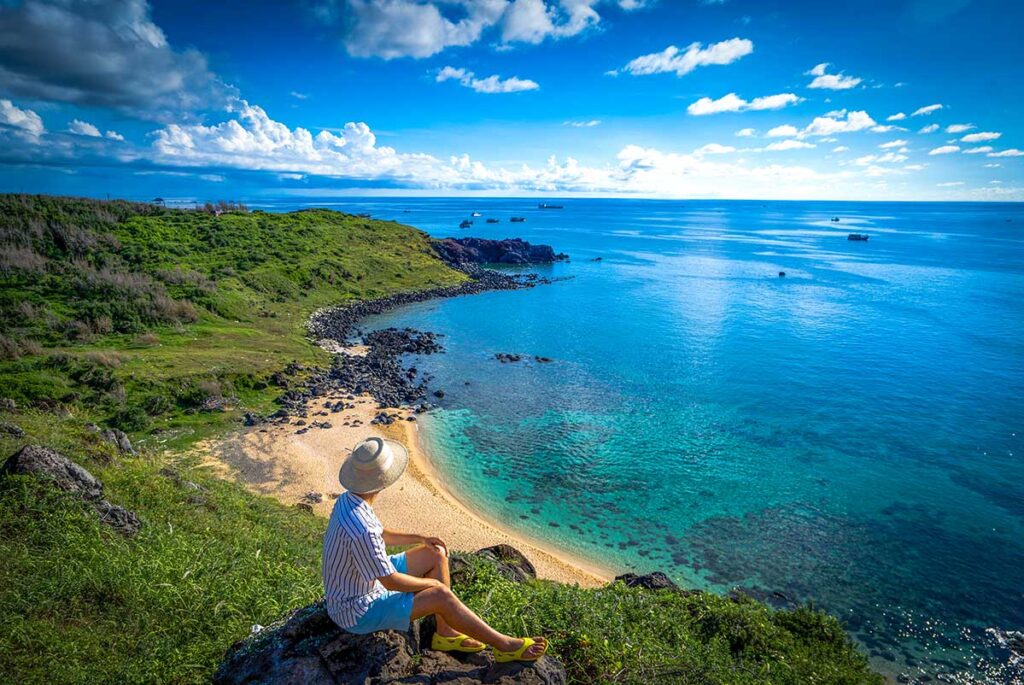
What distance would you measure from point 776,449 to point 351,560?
31.7 metres

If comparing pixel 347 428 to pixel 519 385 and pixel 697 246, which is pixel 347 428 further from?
pixel 697 246

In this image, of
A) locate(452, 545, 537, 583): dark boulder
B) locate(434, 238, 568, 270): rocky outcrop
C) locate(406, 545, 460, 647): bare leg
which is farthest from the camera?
locate(434, 238, 568, 270): rocky outcrop

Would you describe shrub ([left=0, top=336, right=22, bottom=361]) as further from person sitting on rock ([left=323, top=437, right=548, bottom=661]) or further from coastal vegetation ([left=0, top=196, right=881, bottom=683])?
person sitting on rock ([left=323, top=437, right=548, bottom=661])

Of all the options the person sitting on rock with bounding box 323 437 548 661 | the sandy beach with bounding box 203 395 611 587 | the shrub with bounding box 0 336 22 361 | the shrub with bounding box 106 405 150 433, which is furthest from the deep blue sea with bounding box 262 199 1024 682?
the shrub with bounding box 0 336 22 361

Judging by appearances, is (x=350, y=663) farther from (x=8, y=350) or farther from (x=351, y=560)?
(x=8, y=350)

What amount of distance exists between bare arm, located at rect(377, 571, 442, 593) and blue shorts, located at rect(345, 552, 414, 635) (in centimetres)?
15

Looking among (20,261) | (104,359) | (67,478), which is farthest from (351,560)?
(20,261)

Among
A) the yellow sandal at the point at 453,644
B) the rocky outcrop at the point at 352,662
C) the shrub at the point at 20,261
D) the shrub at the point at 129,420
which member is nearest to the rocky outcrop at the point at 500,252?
the shrub at the point at 20,261

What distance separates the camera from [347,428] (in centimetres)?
3136

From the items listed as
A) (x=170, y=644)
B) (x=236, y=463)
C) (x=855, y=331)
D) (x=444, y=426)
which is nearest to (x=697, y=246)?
(x=855, y=331)

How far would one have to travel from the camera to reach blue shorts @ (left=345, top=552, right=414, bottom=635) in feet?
21.2

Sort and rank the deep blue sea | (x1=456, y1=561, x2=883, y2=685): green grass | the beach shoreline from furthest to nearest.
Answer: the beach shoreline
the deep blue sea
(x1=456, y1=561, x2=883, y2=685): green grass

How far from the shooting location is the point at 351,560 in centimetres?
628

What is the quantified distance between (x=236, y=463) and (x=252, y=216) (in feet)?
228
